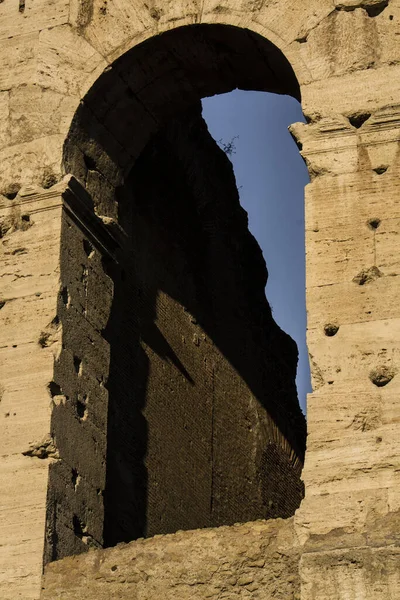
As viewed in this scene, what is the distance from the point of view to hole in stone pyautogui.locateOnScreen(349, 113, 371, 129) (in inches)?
369

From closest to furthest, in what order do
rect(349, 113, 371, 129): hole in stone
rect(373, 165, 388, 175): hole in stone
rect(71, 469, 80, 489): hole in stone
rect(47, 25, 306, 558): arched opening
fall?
1. rect(373, 165, 388, 175): hole in stone
2. rect(349, 113, 371, 129): hole in stone
3. rect(71, 469, 80, 489): hole in stone
4. rect(47, 25, 306, 558): arched opening

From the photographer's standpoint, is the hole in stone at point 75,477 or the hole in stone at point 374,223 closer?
the hole in stone at point 374,223

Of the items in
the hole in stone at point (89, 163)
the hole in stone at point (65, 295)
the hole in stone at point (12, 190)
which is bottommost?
the hole in stone at point (65, 295)

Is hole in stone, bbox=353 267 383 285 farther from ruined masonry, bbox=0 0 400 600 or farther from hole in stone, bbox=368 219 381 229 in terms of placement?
hole in stone, bbox=368 219 381 229

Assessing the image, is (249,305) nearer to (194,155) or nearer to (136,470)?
(194,155)

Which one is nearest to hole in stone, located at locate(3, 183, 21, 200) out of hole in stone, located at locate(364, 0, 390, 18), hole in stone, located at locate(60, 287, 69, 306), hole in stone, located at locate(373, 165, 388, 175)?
hole in stone, located at locate(60, 287, 69, 306)

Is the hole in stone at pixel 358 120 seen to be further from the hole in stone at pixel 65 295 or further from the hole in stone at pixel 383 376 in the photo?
the hole in stone at pixel 65 295

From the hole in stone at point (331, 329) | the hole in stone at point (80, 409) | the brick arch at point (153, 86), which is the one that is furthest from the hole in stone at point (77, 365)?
the hole in stone at point (331, 329)

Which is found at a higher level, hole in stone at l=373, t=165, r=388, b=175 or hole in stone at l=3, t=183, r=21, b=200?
hole in stone at l=3, t=183, r=21, b=200

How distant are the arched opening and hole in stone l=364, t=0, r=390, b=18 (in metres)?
0.66

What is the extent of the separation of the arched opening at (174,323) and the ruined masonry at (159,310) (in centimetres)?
2

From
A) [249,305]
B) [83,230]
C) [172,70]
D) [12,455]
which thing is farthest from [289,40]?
[249,305]

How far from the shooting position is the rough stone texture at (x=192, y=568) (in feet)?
28.0

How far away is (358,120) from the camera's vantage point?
30.8 ft
